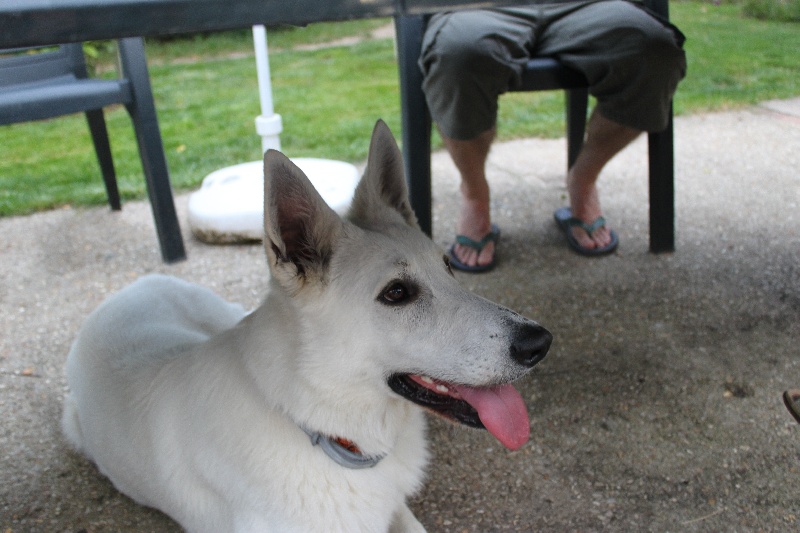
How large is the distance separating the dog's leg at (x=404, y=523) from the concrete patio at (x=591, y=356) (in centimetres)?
13

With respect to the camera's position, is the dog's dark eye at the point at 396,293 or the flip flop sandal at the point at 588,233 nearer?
the dog's dark eye at the point at 396,293

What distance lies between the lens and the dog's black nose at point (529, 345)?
165cm

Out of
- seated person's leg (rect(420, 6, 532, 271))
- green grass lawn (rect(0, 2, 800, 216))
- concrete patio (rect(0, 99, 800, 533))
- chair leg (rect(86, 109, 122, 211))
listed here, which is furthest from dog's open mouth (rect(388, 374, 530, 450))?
green grass lawn (rect(0, 2, 800, 216))

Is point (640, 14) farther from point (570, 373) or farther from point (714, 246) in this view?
point (570, 373)

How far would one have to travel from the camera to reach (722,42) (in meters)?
8.45

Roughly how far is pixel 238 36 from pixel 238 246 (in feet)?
29.1

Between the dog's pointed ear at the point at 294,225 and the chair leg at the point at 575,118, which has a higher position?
the dog's pointed ear at the point at 294,225

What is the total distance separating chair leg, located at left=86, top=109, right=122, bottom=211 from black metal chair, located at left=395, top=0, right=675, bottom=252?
178cm

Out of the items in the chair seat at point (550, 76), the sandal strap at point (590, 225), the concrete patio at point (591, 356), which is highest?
the chair seat at point (550, 76)

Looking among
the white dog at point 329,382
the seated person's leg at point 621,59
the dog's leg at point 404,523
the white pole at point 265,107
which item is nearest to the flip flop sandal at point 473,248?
the seated person's leg at point 621,59

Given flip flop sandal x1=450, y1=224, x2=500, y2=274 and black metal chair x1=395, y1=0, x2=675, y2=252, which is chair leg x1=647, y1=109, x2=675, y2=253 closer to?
black metal chair x1=395, y1=0, x2=675, y2=252

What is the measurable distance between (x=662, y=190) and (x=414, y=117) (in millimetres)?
1259

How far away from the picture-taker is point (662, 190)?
353 cm

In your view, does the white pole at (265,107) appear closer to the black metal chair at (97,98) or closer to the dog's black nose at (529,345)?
the black metal chair at (97,98)
